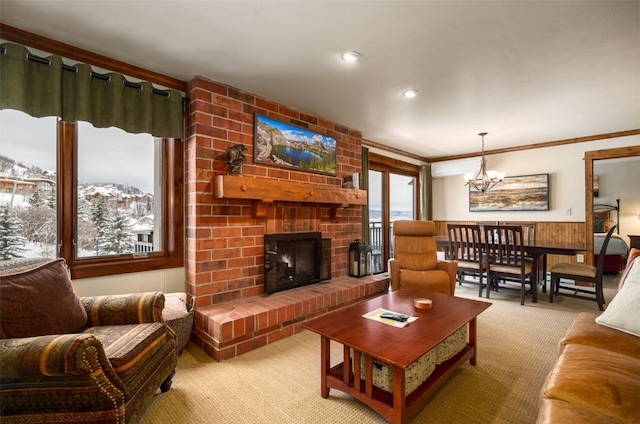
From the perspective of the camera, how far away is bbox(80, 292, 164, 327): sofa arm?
70.1 inches

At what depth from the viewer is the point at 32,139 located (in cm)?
218

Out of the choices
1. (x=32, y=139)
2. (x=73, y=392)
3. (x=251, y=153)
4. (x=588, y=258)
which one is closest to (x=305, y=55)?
(x=251, y=153)

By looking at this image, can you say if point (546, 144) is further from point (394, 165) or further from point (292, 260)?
point (292, 260)

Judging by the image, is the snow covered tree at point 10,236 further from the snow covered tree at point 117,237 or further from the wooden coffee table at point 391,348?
the wooden coffee table at point 391,348

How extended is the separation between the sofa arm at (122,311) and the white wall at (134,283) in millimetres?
522

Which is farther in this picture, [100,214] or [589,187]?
[589,187]

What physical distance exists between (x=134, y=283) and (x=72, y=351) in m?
1.44

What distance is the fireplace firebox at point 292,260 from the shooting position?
122 inches

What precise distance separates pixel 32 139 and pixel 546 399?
3.37 metres

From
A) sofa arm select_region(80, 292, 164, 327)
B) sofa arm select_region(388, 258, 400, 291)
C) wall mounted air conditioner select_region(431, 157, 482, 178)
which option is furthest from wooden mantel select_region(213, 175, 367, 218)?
wall mounted air conditioner select_region(431, 157, 482, 178)

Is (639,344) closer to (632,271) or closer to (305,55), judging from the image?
(632,271)

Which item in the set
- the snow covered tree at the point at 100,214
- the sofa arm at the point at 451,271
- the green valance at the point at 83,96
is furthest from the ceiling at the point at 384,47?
the sofa arm at the point at 451,271

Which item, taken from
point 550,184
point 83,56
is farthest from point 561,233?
point 83,56

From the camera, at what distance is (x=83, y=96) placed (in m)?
2.16
